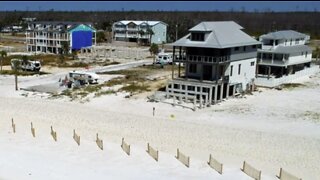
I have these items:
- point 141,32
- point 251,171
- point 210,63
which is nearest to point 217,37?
point 210,63

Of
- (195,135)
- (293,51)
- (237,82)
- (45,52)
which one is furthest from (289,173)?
(45,52)

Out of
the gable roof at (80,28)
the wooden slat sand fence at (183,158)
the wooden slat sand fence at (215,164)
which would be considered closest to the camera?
the wooden slat sand fence at (215,164)

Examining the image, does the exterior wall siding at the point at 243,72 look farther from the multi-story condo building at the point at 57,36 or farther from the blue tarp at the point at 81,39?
the blue tarp at the point at 81,39

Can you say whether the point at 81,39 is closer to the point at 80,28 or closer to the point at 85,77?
the point at 80,28

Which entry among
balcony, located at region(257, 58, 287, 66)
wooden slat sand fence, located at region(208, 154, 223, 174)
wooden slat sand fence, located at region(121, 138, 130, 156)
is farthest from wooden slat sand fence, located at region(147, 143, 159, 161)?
balcony, located at region(257, 58, 287, 66)

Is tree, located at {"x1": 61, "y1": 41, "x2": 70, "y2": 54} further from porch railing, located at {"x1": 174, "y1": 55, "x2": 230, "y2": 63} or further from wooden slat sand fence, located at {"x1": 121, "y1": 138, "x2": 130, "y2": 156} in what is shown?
wooden slat sand fence, located at {"x1": 121, "y1": 138, "x2": 130, "y2": 156}

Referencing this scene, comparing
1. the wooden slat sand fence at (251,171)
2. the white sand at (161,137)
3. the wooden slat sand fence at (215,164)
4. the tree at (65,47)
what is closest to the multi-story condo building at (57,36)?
the tree at (65,47)

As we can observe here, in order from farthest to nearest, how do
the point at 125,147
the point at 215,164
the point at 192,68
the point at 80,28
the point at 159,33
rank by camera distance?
1. the point at 159,33
2. the point at 80,28
3. the point at 192,68
4. the point at 125,147
5. the point at 215,164

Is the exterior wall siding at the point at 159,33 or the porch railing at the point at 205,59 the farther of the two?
the exterior wall siding at the point at 159,33
